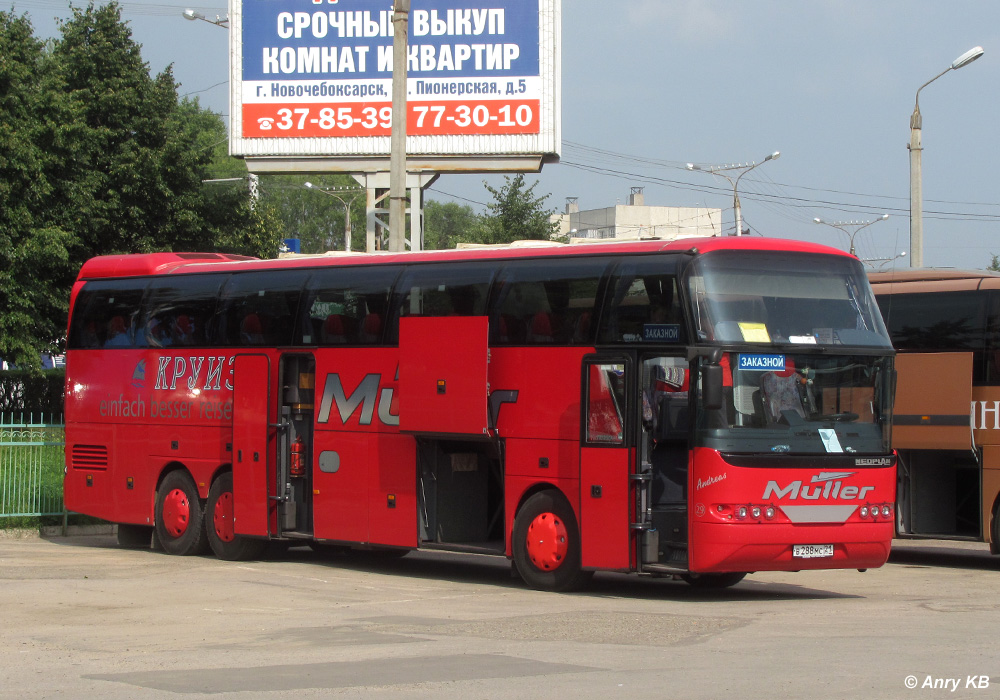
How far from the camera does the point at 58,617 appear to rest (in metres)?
11.8

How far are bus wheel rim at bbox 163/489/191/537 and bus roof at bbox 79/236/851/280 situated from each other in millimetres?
3202

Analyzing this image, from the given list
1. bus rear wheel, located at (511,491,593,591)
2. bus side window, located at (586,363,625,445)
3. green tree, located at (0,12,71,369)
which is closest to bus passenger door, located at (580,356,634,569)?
bus side window, located at (586,363,625,445)

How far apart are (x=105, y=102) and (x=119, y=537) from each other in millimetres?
15213

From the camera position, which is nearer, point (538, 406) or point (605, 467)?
point (605, 467)

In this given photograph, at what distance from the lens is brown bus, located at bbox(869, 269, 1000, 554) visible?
1605 centimetres

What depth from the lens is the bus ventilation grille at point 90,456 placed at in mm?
19064

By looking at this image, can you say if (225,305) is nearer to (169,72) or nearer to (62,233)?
(62,233)

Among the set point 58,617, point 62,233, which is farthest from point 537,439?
point 62,233

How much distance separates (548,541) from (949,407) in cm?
592

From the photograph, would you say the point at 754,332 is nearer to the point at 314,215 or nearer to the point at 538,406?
the point at 538,406

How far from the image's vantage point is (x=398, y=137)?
66.3 feet

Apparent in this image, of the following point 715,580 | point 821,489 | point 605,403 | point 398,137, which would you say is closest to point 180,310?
point 398,137

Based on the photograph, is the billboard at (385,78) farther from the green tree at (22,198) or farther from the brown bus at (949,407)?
the brown bus at (949,407)

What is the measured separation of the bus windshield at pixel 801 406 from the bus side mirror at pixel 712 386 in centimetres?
29
